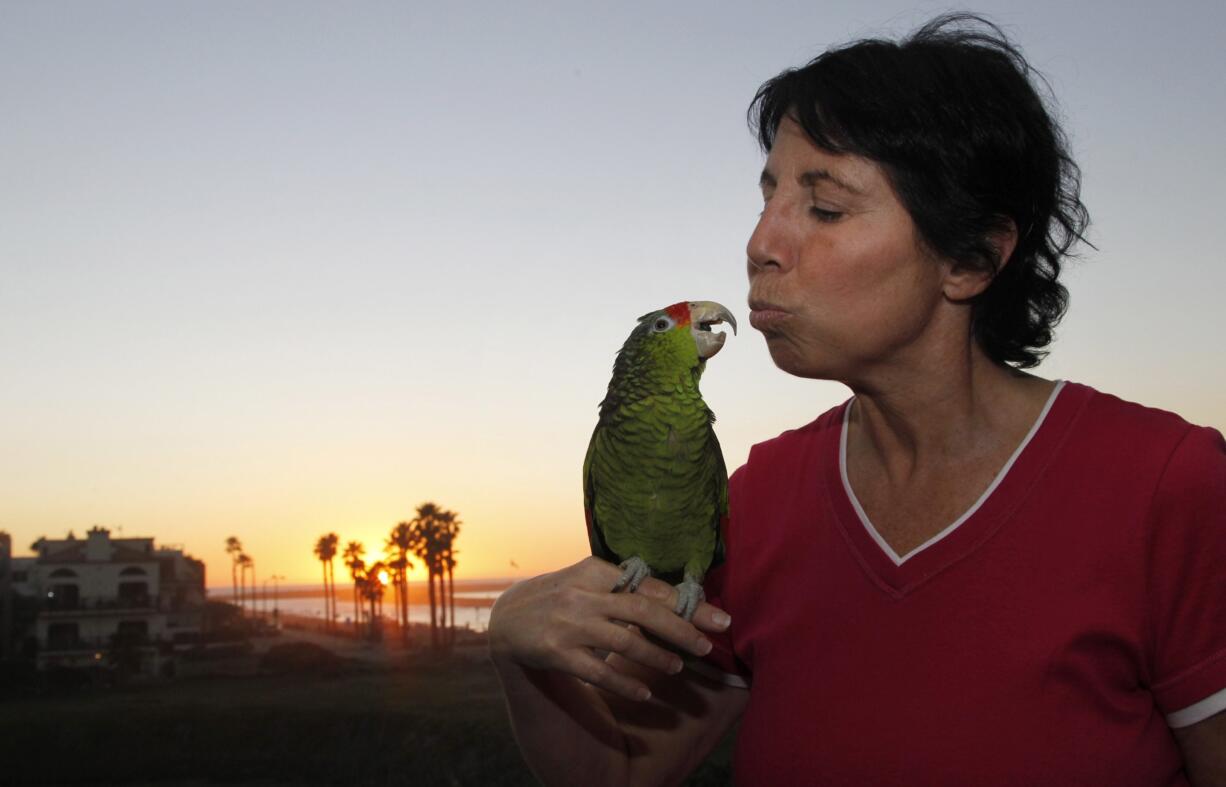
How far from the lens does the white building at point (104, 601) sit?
32312mm

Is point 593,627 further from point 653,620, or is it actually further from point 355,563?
point 355,563

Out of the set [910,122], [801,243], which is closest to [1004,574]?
[801,243]

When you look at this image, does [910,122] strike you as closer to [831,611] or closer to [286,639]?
[831,611]

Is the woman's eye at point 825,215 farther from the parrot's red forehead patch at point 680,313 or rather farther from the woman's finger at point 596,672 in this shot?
the woman's finger at point 596,672

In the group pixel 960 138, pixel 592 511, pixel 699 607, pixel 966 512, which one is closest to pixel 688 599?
pixel 699 607

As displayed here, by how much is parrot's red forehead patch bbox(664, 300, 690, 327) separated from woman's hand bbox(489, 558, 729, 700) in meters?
0.47

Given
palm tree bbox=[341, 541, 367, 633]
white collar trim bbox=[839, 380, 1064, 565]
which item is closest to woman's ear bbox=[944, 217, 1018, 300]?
white collar trim bbox=[839, 380, 1064, 565]

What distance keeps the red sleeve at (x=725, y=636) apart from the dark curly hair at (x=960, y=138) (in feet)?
2.35

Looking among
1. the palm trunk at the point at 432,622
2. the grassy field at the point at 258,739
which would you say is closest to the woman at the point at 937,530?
the grassy field at the point at 258,739

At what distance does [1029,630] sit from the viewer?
1470 mm

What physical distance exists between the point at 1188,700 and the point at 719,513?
83 cm

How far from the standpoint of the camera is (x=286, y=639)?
40.1 m

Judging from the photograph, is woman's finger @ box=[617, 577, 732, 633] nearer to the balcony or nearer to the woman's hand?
the woman's hand

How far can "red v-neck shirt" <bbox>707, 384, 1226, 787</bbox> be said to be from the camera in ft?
4.61
